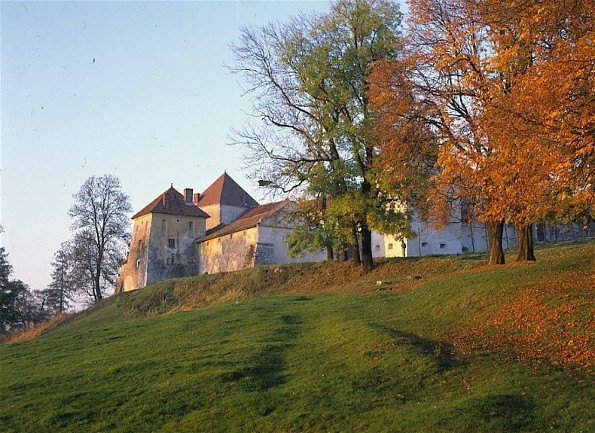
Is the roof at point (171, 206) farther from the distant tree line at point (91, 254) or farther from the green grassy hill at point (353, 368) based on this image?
the green grassy hill at point (353, 368)

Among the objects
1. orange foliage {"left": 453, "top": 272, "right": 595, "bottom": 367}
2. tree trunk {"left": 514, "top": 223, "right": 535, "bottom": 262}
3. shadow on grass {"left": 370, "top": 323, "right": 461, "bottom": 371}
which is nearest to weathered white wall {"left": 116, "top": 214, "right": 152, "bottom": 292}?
tree trunk {"left": 514, "top": 223, "right": 535, "bottom": 262}

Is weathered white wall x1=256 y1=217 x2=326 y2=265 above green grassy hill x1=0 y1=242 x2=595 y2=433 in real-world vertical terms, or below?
above

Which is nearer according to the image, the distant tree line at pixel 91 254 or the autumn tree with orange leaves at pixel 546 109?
the autumn tree with orange leaves at pixel 546 109

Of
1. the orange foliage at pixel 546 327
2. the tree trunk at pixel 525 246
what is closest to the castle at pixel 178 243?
the tree trunk at pixel 525 246

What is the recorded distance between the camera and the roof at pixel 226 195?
238 feet

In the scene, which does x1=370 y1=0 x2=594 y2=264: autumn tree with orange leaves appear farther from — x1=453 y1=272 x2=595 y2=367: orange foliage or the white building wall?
the white building wall

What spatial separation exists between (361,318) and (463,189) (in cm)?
543

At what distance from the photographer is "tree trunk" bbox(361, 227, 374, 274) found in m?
33.5

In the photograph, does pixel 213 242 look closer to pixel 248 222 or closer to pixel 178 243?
pixel 178 243

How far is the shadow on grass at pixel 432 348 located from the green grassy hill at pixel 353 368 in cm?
4

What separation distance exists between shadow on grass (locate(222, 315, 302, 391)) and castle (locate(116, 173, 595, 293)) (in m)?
36.9

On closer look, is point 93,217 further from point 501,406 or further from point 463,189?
point 501,406

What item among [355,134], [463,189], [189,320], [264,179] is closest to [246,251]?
[264,179]

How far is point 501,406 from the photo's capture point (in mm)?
9938
